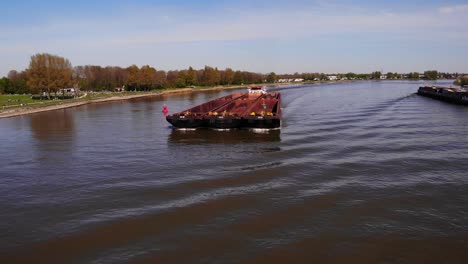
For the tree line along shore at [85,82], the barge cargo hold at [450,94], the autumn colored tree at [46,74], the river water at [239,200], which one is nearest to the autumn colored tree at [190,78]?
the tree line along shore at [85,82]

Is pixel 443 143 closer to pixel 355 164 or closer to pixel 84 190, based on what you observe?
pixel 355 164

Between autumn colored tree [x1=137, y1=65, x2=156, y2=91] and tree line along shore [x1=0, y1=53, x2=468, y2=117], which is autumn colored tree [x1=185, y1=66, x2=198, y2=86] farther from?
autumn colored tree [x1=137, y1=65, x2=156, y2=91]

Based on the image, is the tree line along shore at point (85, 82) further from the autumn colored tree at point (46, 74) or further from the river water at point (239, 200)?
the river water at point (239, 200)

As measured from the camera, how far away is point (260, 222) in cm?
→ 1266

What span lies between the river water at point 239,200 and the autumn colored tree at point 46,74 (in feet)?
181

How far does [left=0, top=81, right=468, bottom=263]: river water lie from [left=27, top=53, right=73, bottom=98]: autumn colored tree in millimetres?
55208

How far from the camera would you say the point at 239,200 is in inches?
582

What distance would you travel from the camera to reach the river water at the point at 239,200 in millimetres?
10891

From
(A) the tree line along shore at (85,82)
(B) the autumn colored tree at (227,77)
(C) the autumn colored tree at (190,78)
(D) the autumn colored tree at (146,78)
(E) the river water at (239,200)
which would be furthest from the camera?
(B) the autumn colored tree at (227,77)

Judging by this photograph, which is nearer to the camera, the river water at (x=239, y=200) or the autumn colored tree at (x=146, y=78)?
the river water at (x=239, y=200)

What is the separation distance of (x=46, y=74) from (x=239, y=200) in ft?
246

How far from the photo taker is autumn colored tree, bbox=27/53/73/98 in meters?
77.0

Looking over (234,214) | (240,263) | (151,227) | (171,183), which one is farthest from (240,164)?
(240,263)

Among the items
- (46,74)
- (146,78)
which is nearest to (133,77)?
(146,78)
